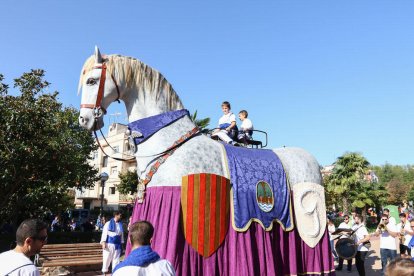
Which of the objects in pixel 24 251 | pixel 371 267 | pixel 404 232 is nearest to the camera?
pixel 24 251

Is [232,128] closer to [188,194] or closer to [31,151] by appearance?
[188,194]

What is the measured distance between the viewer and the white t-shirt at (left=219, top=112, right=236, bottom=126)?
6.38 meters

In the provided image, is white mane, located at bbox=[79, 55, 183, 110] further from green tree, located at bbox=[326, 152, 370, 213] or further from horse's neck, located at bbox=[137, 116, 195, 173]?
green tree, located at bbox=[326, 152, 370, 213]

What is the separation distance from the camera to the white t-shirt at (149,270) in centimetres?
292

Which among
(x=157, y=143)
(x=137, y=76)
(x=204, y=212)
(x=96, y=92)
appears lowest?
(x=204, y=212)

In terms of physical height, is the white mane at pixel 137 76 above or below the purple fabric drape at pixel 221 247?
above

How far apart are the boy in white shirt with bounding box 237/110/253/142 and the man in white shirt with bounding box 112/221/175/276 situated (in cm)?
331

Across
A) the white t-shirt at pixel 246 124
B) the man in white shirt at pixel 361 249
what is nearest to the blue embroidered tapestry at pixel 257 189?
the white t-shirt at pixel 246 124

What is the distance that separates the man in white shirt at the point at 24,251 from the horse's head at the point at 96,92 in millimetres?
2015

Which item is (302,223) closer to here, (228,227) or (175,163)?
(228,227)

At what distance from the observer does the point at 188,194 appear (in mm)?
4551

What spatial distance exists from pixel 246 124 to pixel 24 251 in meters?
4.34

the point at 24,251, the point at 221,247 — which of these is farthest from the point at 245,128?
the point at 24,251

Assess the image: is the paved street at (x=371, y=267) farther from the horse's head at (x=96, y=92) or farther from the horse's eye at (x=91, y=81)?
the horse's eye at (x=91, y=81)
